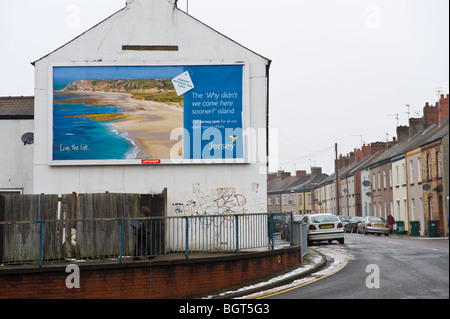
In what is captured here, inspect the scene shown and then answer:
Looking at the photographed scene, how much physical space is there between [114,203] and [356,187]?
60065 millimetres

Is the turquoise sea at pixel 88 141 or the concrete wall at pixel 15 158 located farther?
the concrete wall at pixel 15 158

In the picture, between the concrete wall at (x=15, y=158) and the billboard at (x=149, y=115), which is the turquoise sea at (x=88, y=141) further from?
the concrete wall at (x=15, y=158)

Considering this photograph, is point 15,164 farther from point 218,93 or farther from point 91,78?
point 218,93

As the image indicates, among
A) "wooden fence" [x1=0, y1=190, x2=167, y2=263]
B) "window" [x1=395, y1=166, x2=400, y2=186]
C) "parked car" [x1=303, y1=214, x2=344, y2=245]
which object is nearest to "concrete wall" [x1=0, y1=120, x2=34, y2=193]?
"wooden fence" [x1=0, y1=190, x2=167, y2=263]

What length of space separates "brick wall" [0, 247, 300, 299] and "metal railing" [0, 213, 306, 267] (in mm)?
664

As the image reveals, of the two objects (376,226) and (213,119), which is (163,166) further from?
(376,226)

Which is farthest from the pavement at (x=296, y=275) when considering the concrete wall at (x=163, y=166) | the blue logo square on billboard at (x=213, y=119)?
the blue logo square on billboard at (x=213, y=119)

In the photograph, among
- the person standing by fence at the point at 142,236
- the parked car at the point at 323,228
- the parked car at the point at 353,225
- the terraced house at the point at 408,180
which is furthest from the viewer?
the parked car at the point at 353,225

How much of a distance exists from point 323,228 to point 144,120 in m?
12.4

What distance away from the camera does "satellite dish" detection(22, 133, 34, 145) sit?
23.8 m

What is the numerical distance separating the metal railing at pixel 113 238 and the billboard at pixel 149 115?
13.0 ft

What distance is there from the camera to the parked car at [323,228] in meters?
28.8

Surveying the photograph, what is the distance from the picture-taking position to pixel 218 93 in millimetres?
20234

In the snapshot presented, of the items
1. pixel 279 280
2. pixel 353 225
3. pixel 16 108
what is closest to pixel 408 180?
pixel 353 225
